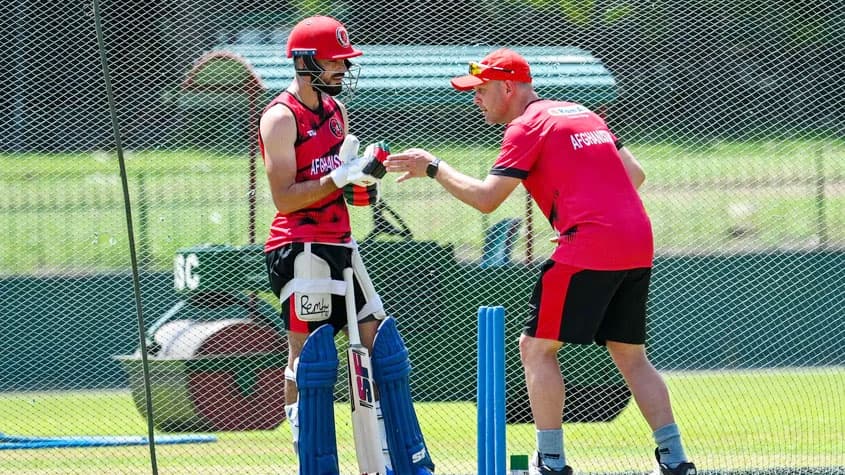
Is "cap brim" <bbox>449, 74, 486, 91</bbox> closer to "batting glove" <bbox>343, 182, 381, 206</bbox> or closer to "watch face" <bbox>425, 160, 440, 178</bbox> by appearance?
"watch face" <bbox>425, 160, 440, 178</bbox>

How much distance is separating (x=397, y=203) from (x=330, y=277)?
2341 millimetres

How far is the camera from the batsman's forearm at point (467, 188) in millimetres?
4941

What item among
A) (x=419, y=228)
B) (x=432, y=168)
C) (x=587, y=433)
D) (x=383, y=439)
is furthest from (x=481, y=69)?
(x=587, y=433)

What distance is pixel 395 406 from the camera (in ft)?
17.0

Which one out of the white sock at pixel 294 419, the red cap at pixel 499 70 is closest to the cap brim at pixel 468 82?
the red cap at pixel 499 70

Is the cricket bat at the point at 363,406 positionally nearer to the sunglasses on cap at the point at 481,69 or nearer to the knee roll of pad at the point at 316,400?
the knee roll of pad at the point at 316,400

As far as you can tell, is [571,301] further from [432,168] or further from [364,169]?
[364,169]

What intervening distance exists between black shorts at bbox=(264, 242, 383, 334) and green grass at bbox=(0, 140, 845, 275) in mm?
1941

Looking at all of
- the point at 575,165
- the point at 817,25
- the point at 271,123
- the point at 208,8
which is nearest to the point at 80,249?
the point at 208,8

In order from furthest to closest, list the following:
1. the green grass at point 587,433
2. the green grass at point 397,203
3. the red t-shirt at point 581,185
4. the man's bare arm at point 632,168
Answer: the green grass at point 397,203
the green grass at point 587,433
the man's bare arm at point 632,168
the red t-shirt at point 581,185

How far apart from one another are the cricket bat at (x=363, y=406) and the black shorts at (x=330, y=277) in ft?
0.51

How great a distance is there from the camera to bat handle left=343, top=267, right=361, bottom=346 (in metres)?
5.10

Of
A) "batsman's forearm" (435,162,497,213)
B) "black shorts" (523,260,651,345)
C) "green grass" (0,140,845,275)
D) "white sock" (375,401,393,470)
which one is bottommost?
"white sock" (375,401,393,470)

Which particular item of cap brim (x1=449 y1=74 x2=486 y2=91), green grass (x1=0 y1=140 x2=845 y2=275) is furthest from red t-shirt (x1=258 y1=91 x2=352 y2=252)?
green grass (x1=0 y1=140 x2=845 y2=275)
